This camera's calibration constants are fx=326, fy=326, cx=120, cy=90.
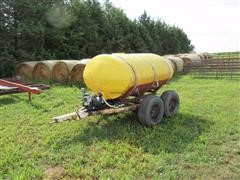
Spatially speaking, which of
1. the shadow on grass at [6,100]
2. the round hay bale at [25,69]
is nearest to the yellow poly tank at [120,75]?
the shadow on grass at [6,100]

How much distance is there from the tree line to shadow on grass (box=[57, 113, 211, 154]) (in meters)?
11.2

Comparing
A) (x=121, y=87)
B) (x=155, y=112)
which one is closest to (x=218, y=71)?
(x=155, y=112)

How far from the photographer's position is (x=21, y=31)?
17.8 metres

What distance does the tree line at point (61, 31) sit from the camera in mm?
17672

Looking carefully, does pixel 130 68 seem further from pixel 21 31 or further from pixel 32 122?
pixel 21 31

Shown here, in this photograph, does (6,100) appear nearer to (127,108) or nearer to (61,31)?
(127,108)

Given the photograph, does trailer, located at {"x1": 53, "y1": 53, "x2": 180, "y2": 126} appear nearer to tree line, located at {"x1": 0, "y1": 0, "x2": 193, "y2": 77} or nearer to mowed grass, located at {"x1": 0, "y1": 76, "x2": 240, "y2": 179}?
mowed grass, located at {"x1": 0, "y1": 76, "x2": 240, "y2": 179}

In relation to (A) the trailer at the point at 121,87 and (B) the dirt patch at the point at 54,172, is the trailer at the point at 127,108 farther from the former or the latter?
(B) the dirt patch at the point at 54,172

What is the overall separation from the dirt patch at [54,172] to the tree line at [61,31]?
1283cm

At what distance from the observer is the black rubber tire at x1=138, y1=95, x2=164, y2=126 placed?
22.8ft

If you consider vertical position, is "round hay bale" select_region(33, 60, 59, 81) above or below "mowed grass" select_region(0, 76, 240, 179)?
above

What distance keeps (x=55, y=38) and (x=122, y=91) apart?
14975 mm

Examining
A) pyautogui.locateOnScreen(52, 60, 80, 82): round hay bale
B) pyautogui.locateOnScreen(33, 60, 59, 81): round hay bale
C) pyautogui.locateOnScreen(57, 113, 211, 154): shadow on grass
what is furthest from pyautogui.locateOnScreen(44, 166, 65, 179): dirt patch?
pyautogui.locateOnScreen(33, 60, 59, 81): round hay bale

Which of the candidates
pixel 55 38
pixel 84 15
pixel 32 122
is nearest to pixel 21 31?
pixel 55 38
